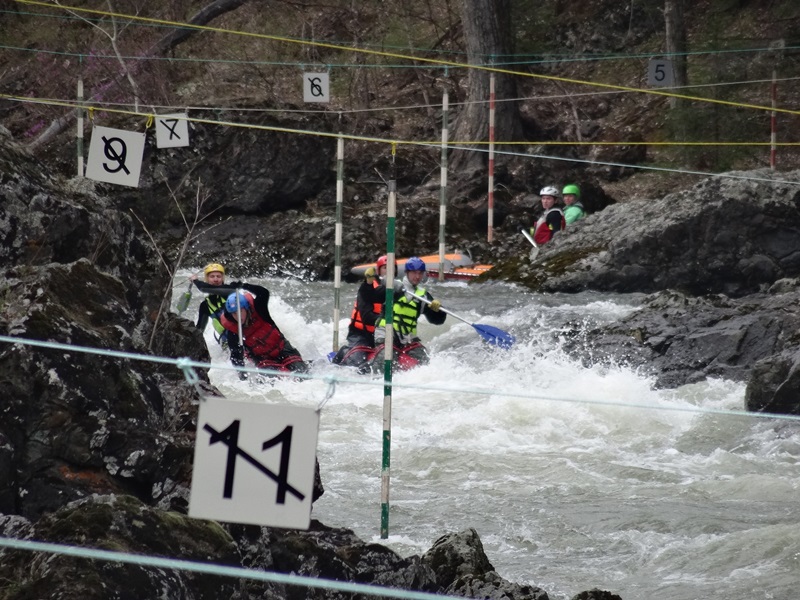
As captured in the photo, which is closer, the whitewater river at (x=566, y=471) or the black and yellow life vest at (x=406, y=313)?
the whitewater river at (x=566, y=471)

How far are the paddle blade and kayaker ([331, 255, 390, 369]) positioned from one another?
3.24ft

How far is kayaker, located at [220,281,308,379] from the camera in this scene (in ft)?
36.6

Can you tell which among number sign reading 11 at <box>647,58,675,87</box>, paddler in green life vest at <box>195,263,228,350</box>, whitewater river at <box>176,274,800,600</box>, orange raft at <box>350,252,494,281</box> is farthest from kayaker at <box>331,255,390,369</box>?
number sign reading 11 at <box>647,58,675,87</box>

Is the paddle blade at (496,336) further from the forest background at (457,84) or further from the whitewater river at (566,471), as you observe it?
the forest background at (457,84)

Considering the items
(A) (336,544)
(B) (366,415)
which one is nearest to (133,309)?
(A) (336,544)

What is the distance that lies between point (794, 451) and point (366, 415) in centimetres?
303

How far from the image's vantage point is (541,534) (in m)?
Answer: 7.21

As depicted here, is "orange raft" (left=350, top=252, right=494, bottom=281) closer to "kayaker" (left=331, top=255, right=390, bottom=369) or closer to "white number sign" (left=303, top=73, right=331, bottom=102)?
"white number sign" (left=303, top=73, right=331, bottom=102)

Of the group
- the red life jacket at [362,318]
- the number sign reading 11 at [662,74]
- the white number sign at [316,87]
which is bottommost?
the red life jacket at [362,318]

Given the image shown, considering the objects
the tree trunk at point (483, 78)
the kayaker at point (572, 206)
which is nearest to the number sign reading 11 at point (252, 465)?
the kayaker at point (572, 206)

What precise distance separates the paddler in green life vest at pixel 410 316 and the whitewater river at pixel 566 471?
0.17 m

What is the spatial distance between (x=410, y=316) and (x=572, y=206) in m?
4.98

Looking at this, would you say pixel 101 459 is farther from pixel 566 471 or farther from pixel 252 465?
pixel 566 471

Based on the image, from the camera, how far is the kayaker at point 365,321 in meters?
11.5
